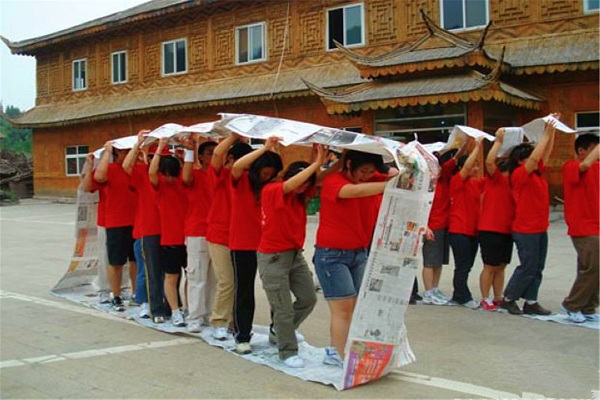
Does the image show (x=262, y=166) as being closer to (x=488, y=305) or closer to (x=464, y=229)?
(x=464, y=229)

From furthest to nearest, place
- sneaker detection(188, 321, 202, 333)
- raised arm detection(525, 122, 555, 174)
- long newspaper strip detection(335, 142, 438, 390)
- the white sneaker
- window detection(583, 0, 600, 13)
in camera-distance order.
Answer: window detection(583, 0, 600, 13) < the white sneaker < raised arm detection(525, 122, 555, 174) < sneaker detection(188, 321, 202, 333) < long newspaper strip detection(335, 142, 438, 390)

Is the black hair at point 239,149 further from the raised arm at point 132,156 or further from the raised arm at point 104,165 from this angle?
the raised arm at point 104,165

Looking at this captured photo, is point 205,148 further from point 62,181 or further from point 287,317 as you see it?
point 62,181

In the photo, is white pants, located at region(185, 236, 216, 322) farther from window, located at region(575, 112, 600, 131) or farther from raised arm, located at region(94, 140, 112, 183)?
window, located at region(575, 112, 600, 131)

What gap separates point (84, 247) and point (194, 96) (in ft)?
48.5

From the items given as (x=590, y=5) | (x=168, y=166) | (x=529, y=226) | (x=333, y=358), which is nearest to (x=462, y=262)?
(x=529, y=226)

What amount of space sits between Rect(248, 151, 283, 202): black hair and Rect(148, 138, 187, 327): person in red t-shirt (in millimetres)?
1233

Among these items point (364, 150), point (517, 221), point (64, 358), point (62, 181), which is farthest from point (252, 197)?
point (62, 181)

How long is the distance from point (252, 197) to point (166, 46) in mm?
20012

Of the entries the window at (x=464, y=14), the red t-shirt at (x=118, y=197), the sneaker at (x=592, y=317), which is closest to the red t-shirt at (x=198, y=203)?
the red t-shirt at (x=118, y=197)

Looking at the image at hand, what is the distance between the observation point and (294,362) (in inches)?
182

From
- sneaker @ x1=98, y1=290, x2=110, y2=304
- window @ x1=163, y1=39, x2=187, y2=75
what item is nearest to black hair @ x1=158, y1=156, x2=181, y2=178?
sneaker @ x1=98, y1=290, x2=110, y2=304

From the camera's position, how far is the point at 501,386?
421 centimetres

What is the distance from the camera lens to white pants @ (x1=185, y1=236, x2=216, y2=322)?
5719 mm
